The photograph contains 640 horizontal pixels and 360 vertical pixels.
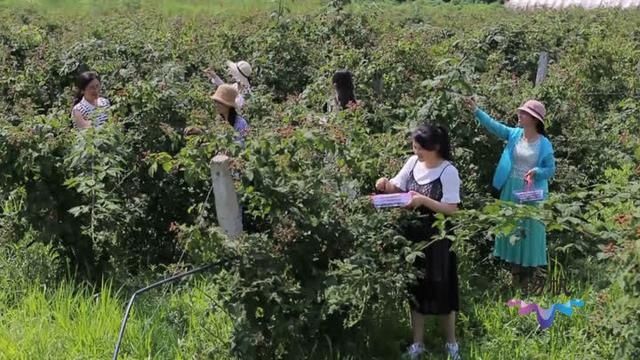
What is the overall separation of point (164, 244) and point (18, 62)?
5386mm

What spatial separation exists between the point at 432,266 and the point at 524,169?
149 centimetres

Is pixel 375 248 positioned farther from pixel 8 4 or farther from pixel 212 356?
pixel 8 4

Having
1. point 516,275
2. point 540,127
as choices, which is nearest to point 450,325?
point 516,275

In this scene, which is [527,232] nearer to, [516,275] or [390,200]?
[516,275]

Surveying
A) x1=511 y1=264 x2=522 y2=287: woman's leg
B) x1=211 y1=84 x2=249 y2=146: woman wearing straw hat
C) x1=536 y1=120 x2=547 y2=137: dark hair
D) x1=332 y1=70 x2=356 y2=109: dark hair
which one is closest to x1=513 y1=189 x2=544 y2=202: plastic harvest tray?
x1=536 y1=120 x2=547 y2=137: dark hair

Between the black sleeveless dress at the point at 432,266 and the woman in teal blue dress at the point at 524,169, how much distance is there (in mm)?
1095

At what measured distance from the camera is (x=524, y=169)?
5773 mm

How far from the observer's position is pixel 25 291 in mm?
5426

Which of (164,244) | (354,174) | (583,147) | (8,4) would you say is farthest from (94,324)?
(8,4)

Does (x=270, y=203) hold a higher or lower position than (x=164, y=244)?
higher

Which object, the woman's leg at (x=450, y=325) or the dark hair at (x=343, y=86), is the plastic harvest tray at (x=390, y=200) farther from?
the dark hair at (x=343, y=86)

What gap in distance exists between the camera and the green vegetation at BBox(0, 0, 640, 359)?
4121 mm

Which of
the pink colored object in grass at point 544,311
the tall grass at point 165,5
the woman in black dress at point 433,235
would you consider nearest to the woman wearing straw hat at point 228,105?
the woman in black dress at point 433,235

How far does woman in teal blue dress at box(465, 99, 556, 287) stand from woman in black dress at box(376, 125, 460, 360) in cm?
111
